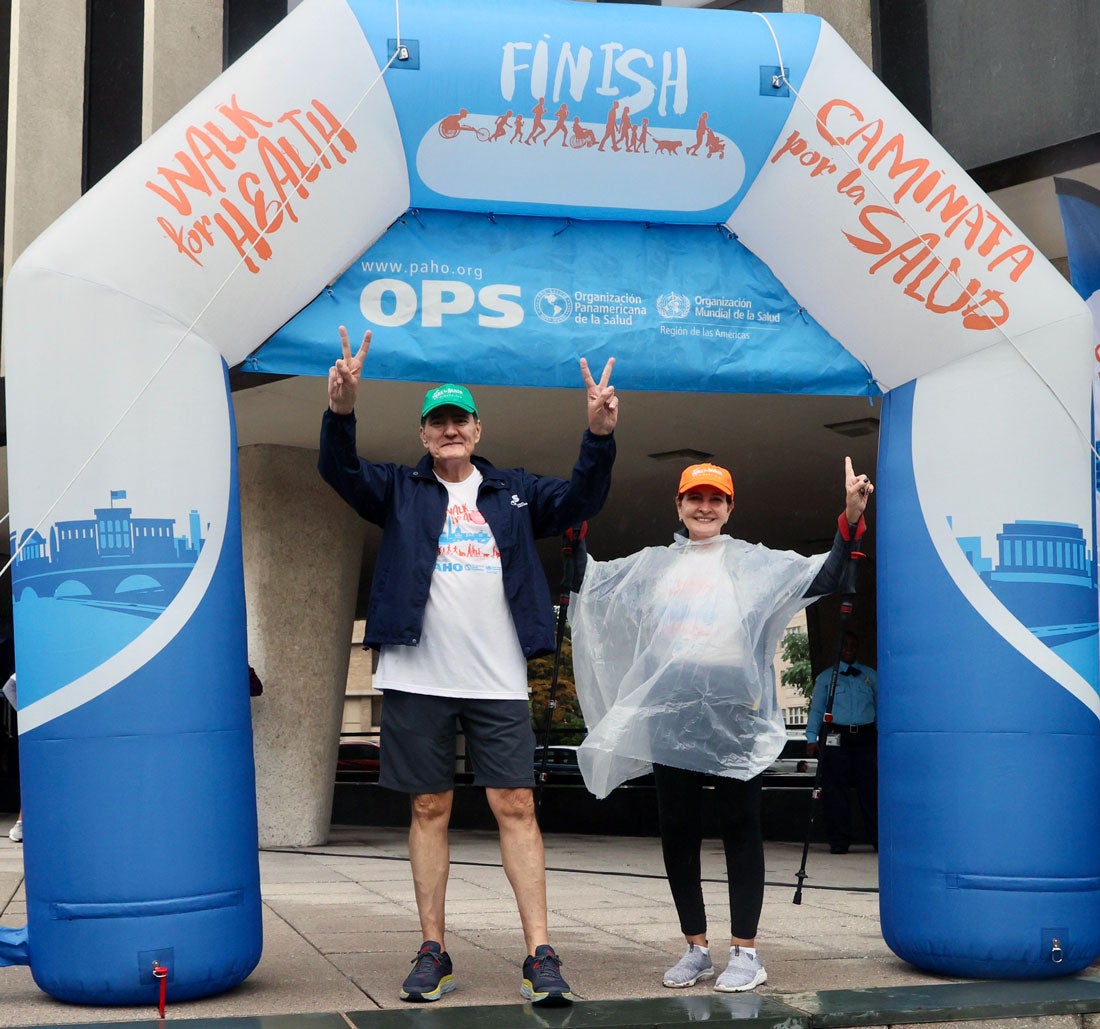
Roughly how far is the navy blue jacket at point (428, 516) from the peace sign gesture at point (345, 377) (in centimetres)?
6

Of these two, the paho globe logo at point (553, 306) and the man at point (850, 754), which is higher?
the paho globe logo at point (553, 306)

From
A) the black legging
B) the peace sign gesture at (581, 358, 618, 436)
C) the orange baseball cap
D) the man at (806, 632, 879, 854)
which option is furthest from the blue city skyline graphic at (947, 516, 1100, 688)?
the man at (806, 632, 879, 854)

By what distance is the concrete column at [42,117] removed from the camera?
10352mm

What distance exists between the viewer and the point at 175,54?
9.52m

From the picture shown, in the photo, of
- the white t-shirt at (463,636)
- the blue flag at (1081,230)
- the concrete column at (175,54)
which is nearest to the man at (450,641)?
the white t-shirt at (463,636)

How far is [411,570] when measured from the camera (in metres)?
4.22

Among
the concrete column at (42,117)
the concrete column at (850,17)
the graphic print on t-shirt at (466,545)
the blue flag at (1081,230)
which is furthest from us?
the concrete column at (42,117)

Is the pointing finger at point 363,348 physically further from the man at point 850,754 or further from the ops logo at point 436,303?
the man at point 850,754

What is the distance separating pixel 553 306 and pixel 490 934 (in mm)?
2658

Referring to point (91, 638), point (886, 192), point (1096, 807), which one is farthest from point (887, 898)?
point (91, 638)

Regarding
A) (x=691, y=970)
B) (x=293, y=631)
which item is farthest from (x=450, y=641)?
(x=293, y=631)

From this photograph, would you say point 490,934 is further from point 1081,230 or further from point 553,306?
point 1081,230

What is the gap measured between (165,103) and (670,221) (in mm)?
5844

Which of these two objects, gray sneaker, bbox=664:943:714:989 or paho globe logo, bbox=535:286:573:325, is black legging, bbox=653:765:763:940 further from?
paho globe logo, bbox=535:286:573:325
